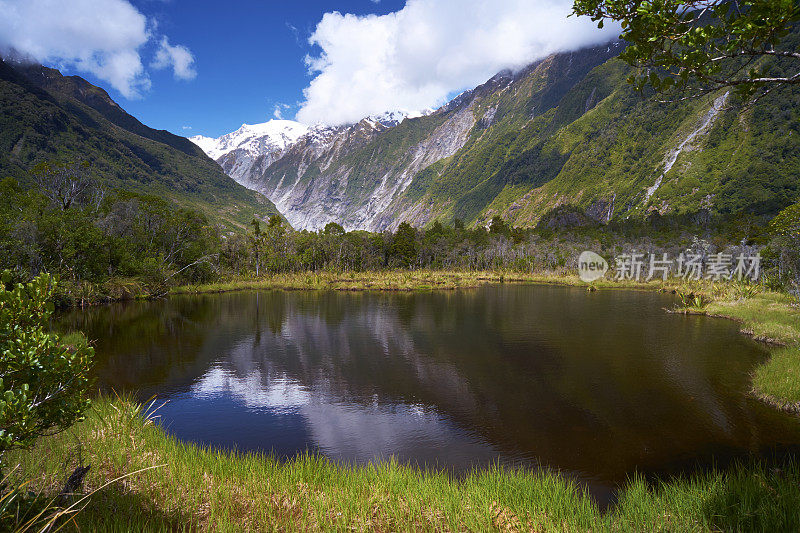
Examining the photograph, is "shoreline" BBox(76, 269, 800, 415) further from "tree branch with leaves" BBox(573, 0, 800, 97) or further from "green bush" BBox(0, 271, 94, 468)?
"green bush" BBox(0, 271, 94, 468)

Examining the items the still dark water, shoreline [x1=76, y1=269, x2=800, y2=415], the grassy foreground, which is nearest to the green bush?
the grassy foreground

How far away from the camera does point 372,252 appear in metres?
99.0

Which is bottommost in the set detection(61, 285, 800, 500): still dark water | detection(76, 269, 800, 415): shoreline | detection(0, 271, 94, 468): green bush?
detection(61, 285, 800, 500): still dark water

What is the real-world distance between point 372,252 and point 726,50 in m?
94.6

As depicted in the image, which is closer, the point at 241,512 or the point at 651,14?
the point at 651,14

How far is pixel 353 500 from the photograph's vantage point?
6.69 metres

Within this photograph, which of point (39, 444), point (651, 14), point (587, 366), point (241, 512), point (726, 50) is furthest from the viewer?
point (587, 366)

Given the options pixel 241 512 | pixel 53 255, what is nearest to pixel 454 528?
pixel 241 512

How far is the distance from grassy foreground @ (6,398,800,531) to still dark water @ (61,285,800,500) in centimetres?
294

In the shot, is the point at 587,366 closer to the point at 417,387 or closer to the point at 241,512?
the point at 417,387

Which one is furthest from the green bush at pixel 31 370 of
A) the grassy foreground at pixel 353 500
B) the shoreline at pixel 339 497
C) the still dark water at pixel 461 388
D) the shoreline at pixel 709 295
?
the shoreline at pixel 709 295

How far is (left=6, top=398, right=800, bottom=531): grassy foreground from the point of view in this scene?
5.85 metres

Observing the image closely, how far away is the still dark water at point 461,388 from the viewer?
37.4 ft

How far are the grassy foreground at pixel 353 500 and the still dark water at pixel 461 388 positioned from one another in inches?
116
